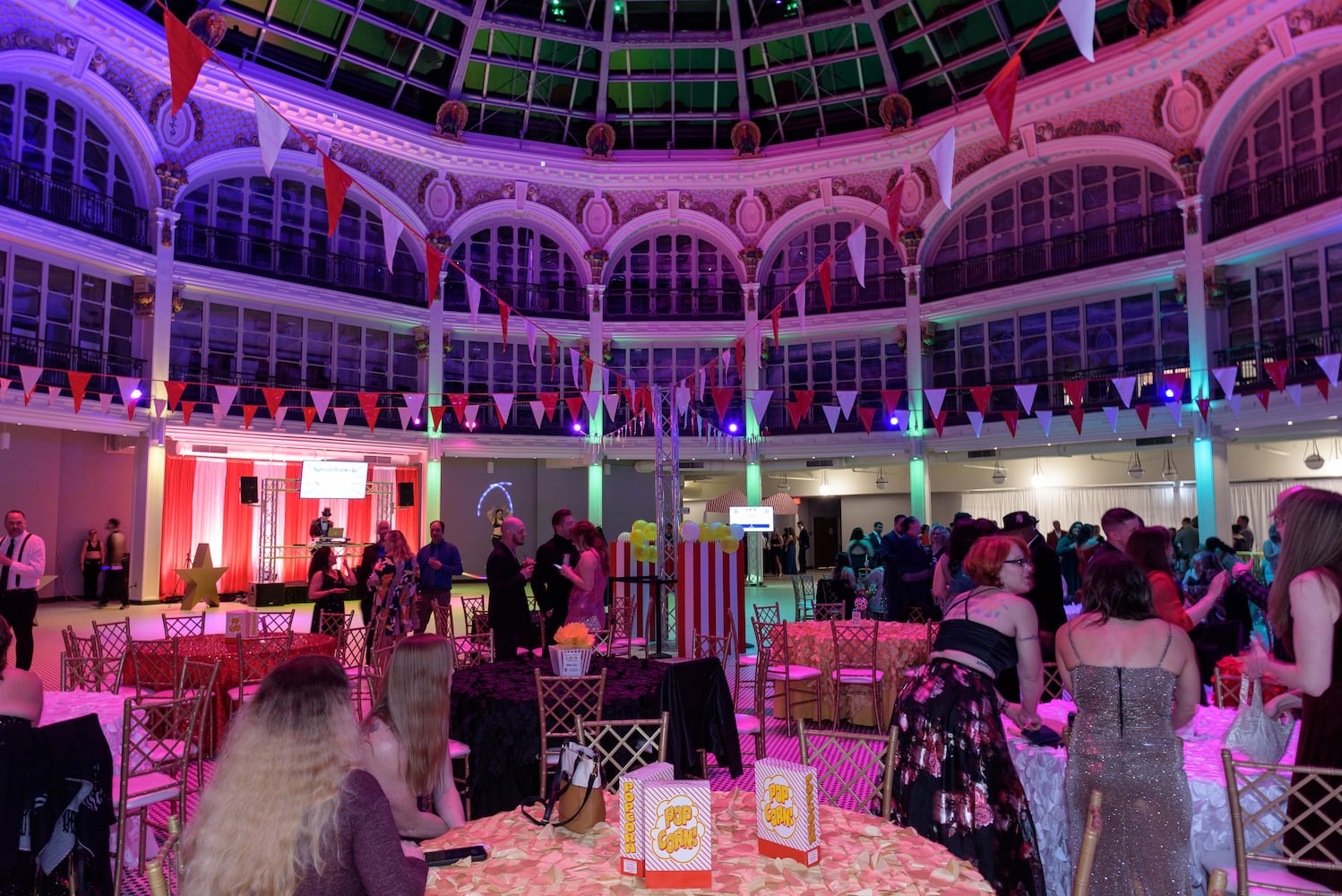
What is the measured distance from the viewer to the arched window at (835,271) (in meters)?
19.6

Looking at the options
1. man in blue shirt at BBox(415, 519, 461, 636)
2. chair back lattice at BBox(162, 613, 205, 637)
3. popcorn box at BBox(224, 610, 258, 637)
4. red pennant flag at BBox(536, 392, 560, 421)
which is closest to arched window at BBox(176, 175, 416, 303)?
red pennant flag at BBox(536, 392, 560, 421)

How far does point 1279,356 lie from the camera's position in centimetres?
1448

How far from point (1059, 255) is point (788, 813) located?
17469 mm

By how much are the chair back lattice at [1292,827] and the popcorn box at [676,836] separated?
1426 mm

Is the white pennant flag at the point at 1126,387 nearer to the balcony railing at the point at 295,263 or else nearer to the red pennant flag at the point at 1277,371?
the red pennant flag at the point at 1277,371

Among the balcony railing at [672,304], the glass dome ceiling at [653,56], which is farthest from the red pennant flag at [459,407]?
the glass dome ceiling at [653,56]

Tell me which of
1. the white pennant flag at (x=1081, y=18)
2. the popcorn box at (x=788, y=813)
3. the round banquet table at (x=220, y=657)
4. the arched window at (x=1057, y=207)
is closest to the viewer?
the popcorn box at (x=788, y=813)

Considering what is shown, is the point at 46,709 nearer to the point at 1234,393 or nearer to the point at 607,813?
the point at 607,813

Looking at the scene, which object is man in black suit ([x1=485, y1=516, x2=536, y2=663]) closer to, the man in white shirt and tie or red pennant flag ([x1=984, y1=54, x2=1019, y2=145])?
the man in white shirt and tie

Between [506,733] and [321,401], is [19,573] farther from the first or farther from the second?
[321,401]

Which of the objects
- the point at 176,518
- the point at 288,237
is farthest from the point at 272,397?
the point at 288,237

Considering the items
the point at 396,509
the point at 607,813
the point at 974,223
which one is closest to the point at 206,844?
the point at 607,813

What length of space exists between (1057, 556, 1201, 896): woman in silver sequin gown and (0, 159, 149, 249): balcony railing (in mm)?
15302

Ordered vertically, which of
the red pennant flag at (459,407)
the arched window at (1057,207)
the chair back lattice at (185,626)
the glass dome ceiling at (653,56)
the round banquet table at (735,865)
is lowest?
the chair back lattice at (185,626)
